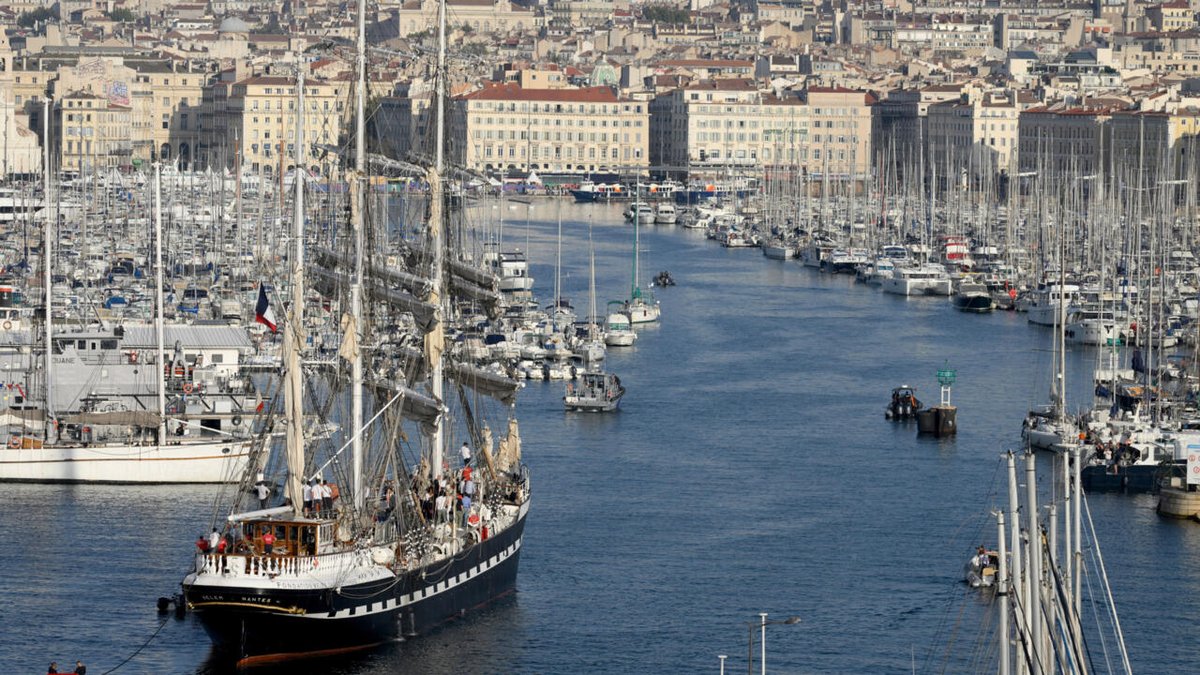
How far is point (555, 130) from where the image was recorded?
114m

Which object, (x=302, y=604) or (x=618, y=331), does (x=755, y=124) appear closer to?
(x=618, y=331)

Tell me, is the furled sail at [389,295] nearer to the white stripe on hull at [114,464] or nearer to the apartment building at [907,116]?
the white stripe on hull at [114,464]

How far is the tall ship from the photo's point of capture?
75.2ft

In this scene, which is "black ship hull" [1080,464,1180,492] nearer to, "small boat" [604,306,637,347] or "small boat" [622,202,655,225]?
"small boat" [604,306,637,347]

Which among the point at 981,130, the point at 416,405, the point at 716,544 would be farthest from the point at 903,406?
the point at 981,130

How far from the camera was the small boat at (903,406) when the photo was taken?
1527 inches

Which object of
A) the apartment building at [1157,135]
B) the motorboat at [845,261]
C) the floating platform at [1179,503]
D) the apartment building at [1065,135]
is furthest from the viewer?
the apartment building at [1065,135]

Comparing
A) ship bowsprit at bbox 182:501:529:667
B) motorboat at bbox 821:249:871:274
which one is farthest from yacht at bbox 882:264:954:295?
ship bowsprit at bbox 182:501:529:667

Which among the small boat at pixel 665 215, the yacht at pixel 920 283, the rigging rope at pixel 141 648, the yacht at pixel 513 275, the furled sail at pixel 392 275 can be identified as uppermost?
the furled sail at pixel 392 275

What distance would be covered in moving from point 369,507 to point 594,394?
15.3m

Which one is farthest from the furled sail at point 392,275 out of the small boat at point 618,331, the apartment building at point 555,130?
the apartment building at point 555,130

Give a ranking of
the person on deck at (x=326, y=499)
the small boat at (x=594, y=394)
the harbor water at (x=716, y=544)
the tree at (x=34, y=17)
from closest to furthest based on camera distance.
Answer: the person on deck at (x=326, y=499) → the harbor water at (x=716, y=544) → the small boat at (x=594, y=394) → the tree at (x=34, y=17)

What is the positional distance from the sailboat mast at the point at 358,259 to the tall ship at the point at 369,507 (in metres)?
0.02

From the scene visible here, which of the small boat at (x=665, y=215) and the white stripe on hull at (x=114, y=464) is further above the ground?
the small boat at (x=665, y=215)
